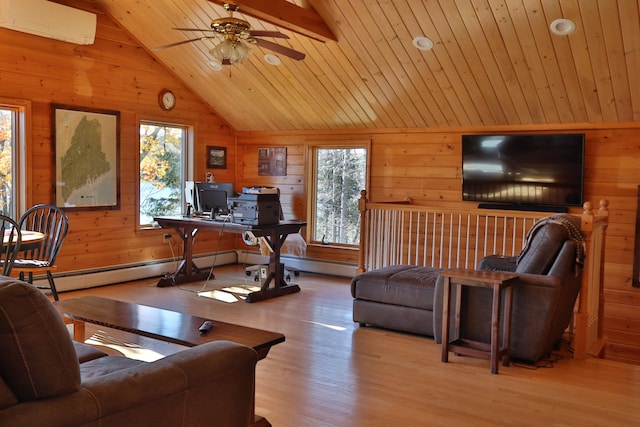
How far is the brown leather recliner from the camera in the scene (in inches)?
154

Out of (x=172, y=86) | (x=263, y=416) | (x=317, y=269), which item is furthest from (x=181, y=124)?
(x=263, y=416)

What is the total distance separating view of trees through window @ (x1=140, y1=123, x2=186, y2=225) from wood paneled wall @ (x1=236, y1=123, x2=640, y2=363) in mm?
995

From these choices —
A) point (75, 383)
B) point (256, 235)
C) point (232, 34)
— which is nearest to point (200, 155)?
point (256, 235)

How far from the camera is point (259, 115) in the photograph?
7.50 meters

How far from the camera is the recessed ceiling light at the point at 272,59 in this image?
6.14m

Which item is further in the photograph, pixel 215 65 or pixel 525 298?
pixel 215 65

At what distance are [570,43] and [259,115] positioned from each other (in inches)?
154

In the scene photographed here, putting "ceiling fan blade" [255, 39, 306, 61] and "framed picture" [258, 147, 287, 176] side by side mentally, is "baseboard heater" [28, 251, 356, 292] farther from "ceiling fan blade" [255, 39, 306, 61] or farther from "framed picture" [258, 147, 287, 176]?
"ceiling fan blade" [255, 39, 306, 61]

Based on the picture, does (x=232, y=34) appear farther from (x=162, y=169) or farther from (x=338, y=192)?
(x=338, y=192)

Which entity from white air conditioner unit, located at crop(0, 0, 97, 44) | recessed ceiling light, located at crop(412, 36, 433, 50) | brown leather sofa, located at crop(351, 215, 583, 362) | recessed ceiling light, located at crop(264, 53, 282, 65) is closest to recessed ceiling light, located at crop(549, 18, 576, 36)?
recessed ceiling light, located at crop(412, 36, 433, 50)

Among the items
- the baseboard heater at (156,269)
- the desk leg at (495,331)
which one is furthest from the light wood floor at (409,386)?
the baseboard heater at (156,269)

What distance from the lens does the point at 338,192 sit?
24.3 feet

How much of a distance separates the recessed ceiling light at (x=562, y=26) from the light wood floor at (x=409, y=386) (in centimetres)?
244

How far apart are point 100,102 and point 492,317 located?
4.59 metres
